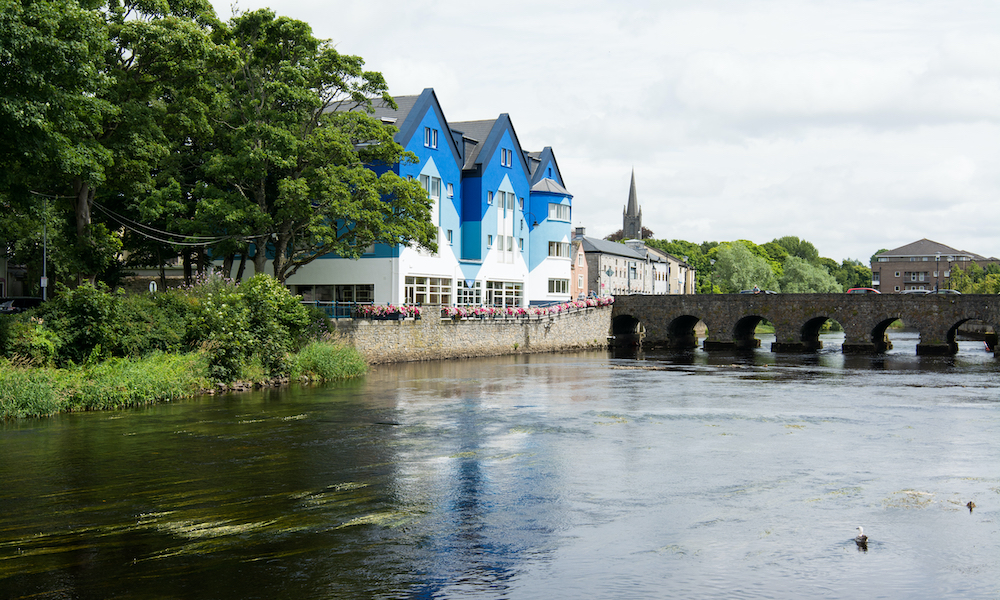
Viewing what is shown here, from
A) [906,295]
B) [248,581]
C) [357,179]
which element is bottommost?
[248,581]

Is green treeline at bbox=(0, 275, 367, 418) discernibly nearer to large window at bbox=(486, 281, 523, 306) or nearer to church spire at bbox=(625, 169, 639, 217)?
large window at bbox=(486, 281, 523, 306)

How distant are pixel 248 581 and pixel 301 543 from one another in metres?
1.71

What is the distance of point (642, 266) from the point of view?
133625 millimetres

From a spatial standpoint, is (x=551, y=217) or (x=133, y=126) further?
(x=551, y=217)

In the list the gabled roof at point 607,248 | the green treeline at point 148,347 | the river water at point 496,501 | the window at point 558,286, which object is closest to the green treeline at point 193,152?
the green treeline at point 148,347

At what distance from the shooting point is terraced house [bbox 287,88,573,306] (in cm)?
5450

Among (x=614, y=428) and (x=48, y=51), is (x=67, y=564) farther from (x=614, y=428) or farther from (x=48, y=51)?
(x=48, y=51)

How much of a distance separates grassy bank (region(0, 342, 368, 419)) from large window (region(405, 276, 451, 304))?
23.3 meters

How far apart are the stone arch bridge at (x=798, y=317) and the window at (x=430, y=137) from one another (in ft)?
93.5

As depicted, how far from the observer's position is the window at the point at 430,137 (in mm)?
56656

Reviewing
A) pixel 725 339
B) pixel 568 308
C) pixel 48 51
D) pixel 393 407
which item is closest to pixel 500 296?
pixel 568 308

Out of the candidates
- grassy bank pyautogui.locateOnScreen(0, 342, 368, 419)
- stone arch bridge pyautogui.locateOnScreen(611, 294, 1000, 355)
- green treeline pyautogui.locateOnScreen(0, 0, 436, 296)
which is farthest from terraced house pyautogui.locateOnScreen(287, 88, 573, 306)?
grassy bank pyautogui.locateOnScreen(0, 342, 368, 419)

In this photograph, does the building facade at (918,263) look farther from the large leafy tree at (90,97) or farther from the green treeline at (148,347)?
the large leafy tree at (90,97)

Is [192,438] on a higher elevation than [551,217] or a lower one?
lower
